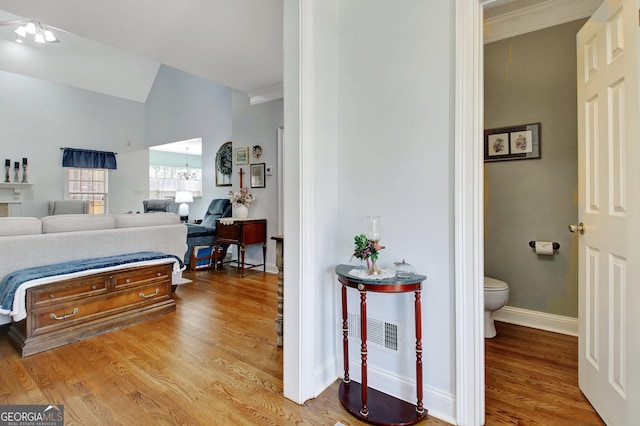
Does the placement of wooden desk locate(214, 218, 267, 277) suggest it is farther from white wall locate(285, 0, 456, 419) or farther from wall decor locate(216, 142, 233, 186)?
white wall locate(285, 0, 456, 419)

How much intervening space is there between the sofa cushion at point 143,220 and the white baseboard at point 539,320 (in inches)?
143

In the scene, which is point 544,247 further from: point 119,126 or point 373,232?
point 119,126

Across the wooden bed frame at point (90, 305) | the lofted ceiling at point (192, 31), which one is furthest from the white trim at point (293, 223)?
the wooden bed frame at point (90, 305)

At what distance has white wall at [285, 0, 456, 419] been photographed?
1562 mm

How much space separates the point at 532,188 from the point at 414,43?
1.81 m

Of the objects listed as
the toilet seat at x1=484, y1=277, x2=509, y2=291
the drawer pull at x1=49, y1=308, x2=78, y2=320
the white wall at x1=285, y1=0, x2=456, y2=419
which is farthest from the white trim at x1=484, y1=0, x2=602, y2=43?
the drawer pull at x1=49, y1=308, x2=78, y2=320

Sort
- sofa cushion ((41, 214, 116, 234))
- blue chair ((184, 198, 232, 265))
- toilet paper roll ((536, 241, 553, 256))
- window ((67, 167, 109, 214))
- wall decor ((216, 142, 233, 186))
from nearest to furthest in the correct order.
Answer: toilet paper roll ((536, 241, 553, 256))
sofa cushion ((41, 214, 116, 234))
blue chair ((184, 198, 232, 265))
wall decor ((216, 142, 233, 186))
window ((67, 167, 109, 214))

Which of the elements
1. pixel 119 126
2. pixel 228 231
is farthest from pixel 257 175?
pixel 119 126

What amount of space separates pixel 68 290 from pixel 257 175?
2.97 m

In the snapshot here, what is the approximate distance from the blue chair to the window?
146 inches

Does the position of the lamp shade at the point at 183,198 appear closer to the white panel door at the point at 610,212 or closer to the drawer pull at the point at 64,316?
the drawer pull at the point at 64,316

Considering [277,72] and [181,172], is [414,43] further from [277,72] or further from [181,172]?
[181,172]

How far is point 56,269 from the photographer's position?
246 cm

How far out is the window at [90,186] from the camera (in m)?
7.16
